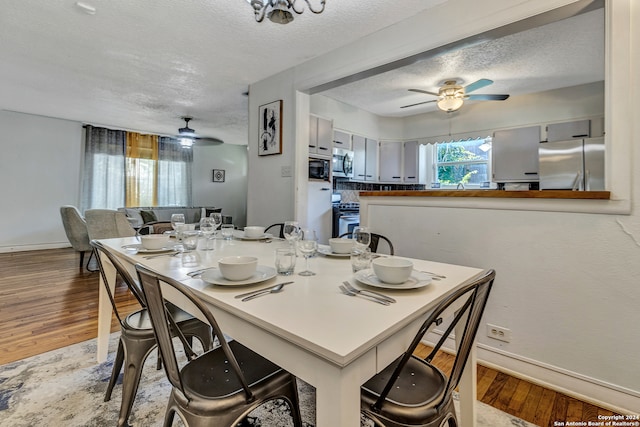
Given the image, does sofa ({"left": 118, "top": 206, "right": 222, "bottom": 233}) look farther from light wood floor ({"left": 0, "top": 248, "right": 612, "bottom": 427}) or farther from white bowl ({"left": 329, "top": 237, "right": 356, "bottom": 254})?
white bowl ({"left": 329, "top": 237, "right": 356, "bottom": 254})

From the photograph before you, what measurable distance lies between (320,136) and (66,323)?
11.1ft

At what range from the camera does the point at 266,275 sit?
43.8 inches

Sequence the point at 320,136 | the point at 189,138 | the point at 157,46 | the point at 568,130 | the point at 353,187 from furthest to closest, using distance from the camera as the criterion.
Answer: the point at 353,187 < the point at 189,138 < the point at 320,136 < the point at 568,130 < the point at 157,46

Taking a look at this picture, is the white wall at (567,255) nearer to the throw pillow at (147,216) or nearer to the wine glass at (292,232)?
the wine glass at (292,232)

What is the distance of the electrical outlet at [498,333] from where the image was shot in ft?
6.18

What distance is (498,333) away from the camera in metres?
1.92

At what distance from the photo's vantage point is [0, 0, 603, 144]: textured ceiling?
2.31m

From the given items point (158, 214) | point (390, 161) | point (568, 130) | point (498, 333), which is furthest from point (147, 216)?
point (568, 130)

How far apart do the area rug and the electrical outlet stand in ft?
1.61

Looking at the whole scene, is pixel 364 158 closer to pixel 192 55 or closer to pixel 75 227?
Result: pixel 192 55

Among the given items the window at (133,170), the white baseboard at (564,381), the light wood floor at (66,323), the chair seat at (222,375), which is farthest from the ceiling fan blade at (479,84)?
the window at (133,170)

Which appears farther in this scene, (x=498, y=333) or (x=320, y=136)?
(x=320, y=136)

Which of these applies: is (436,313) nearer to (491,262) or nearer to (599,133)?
(491,262)

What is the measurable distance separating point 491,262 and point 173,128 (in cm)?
641
